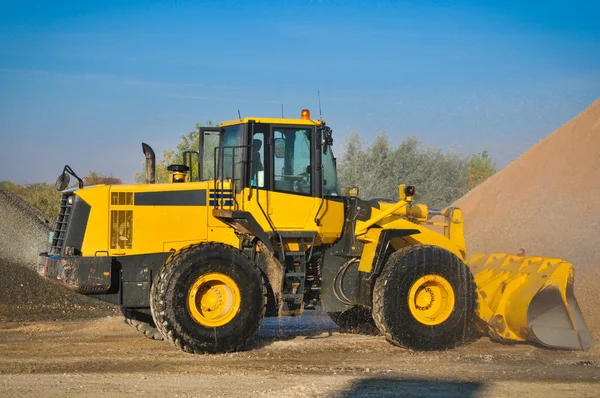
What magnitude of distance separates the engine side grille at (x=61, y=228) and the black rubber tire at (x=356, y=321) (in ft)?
14.0

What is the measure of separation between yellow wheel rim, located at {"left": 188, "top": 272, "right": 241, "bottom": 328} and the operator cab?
127cm

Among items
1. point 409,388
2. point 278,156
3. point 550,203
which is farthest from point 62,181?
point 550,203

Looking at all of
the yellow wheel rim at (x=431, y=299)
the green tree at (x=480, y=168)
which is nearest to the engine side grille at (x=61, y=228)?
the yellow wheel rim at (x=431, y=299)

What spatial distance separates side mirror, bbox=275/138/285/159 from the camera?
11055 mm

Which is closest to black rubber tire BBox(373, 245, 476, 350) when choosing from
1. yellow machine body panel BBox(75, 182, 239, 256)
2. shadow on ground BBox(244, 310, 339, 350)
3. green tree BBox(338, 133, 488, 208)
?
shadow on ground BBox(244, 310, 339, 350)

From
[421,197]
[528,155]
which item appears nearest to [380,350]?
[528,155]

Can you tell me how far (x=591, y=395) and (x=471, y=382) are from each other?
4.02 feet

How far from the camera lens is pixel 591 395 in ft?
26.7

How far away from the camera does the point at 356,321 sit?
42.3ft

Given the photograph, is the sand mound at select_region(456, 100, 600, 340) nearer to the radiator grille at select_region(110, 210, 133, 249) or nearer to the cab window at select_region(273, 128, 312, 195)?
the cab window at select_region(273, 128, 312, 195)

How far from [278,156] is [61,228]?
3.05 metres

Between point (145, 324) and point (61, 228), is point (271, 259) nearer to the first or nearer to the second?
point (145, 324)

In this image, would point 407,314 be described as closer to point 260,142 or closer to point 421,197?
point 260,142

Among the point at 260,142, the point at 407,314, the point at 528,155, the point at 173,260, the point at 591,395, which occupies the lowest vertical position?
the point at 591,395
